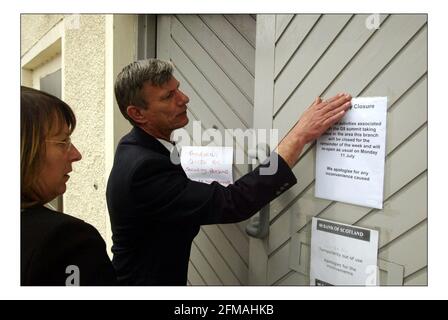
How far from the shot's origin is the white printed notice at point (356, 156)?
107 cm

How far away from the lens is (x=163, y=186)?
1.22m

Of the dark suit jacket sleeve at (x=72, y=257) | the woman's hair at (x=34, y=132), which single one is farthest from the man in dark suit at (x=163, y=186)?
the woman's hair at (x=34, y=132)

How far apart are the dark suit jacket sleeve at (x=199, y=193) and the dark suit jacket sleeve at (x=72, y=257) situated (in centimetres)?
21

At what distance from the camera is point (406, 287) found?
1.07 metres

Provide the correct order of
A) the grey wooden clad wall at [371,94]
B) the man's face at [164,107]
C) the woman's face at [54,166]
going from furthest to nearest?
the man's face at [164,107] < the woman's face at [54,166] < the grey wooden clad wall at [371,94]

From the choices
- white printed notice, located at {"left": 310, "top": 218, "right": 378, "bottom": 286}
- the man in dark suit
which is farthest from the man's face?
white printed notice, located at {"left": 310, "top": 218, "right": 378, "bottom": 286}

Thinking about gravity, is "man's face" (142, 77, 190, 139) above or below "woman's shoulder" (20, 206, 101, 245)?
above

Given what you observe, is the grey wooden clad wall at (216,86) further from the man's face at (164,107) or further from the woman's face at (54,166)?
the woman's face at (54,166)

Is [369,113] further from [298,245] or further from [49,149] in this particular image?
[49,149]

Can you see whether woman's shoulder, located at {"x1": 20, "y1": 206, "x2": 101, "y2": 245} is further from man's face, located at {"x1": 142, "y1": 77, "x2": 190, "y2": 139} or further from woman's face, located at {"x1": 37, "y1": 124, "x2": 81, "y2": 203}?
man's face, located at {"x1": 142, "y1": 77, "x2": 190, "y2": 139}

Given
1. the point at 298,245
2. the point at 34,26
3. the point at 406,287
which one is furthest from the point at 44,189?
the point at 406,287

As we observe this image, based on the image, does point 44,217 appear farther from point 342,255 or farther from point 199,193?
Answer: point 342,255

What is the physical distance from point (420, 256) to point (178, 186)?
2.43 feet

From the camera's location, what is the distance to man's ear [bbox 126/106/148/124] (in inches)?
51.2
